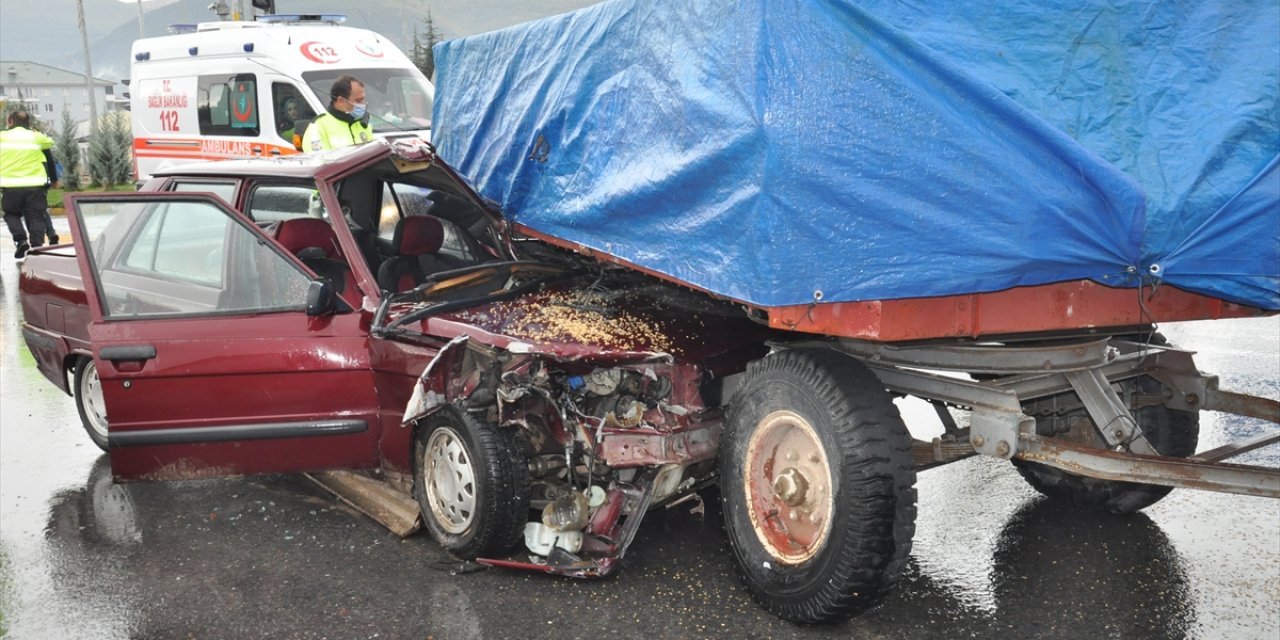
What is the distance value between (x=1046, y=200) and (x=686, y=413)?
1.61m

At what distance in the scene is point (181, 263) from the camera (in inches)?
205

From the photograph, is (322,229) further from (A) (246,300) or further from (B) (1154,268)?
(B) (1154,268)

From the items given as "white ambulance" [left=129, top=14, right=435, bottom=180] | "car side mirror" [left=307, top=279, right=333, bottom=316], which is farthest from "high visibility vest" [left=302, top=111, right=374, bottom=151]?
"white ambulance" [left=129, top=14, right=435, bottom=180]

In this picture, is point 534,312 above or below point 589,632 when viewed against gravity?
above

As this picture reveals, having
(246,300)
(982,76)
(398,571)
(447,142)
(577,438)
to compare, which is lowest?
(398,571)

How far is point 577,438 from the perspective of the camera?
166 inches

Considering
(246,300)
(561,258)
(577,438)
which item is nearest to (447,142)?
(561,258)

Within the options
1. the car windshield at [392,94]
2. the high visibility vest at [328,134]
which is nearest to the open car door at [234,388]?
the high visibility vest at [328,134]

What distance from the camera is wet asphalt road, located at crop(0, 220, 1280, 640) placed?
3889mm

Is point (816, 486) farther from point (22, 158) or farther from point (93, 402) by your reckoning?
point (22, 158)

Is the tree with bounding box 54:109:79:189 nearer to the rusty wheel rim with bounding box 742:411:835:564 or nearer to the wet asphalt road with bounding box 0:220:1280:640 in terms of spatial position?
the wet asphalt road with bounding box 0:220:1280:640

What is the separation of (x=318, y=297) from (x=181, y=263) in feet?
3.56

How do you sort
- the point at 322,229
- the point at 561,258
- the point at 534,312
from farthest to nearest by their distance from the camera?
the point at 561,258, the point at 322,229, the point at 534,312

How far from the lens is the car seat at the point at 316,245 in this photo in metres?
5.02
